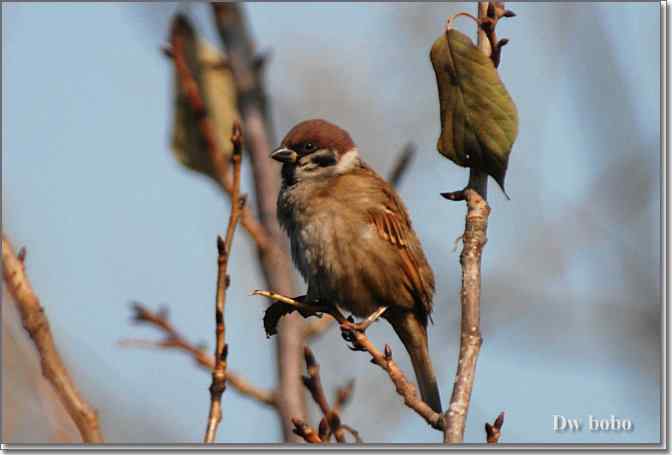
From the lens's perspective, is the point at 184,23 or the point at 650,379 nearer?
the point at 650,379

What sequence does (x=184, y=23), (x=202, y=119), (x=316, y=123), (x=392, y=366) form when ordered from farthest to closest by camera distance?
(x=184, y=23), (x=202, y=119), (x=316, y=123), (x=392, y=366)

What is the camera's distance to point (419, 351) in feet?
14.0

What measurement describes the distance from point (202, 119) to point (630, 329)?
8.53 feet

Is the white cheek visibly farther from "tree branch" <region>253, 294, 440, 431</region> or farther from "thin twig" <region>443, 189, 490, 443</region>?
"thin twig" <region>443, 189, 490, 443</region>

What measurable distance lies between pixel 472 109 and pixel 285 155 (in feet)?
6.43

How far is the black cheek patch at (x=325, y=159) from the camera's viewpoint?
4582 mm

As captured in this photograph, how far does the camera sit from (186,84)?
5223mm

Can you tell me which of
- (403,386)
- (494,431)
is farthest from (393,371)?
(494,431)

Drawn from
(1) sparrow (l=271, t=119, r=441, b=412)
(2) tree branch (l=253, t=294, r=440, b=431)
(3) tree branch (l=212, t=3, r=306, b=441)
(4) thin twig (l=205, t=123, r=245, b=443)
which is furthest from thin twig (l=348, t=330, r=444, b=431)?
(3) tree branch (l=212, t=3, r=306, b=441)

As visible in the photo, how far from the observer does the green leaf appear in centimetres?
266

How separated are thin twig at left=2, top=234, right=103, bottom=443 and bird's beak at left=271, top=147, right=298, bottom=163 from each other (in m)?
2.16

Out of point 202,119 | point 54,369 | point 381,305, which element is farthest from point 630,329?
point 54,369

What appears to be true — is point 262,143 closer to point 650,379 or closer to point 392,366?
point 650,379

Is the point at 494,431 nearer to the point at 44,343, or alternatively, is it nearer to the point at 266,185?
the point at 44,343
